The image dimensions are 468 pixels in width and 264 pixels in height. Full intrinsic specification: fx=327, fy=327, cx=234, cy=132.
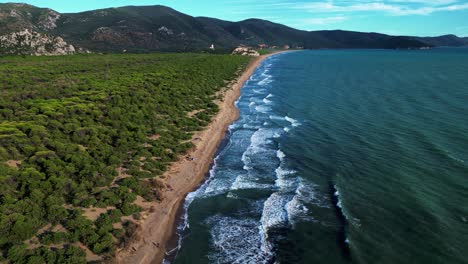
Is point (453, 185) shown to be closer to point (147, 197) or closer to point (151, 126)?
point (147, 197)

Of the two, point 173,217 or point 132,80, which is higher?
point 132,80

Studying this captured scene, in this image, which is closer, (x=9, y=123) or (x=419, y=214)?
(x=419, y=214)

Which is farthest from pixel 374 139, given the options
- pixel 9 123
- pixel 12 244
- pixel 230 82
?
pixel 230 82

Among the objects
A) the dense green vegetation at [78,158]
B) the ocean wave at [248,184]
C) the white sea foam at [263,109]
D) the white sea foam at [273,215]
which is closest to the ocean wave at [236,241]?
the white sea foam at [273,215]

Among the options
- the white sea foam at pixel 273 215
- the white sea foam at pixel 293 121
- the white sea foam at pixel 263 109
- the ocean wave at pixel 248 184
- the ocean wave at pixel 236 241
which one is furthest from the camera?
the white sea foam at pixel 263 109

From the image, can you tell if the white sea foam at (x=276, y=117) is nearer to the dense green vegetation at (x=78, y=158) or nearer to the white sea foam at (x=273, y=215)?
the dense green vegetation at (x=78, y=158)

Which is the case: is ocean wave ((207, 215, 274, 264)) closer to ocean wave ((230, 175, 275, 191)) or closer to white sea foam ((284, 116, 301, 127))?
ocean wave ((230, 175, 275, 191))

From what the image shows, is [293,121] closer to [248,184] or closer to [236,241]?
[248,184]
